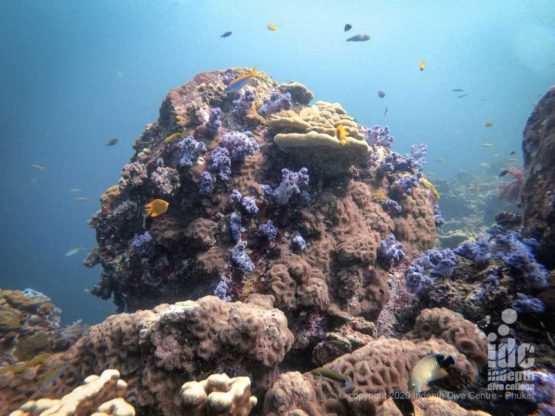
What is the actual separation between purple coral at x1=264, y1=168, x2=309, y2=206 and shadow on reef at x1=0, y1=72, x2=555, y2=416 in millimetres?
23

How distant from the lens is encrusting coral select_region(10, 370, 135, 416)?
196cm

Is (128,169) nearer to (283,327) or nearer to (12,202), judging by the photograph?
(283,327)

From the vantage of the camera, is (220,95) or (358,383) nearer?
(358,383)

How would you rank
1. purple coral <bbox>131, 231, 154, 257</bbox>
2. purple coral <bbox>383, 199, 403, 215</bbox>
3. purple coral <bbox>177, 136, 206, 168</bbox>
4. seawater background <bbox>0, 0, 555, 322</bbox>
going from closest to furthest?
purple coral <bbox>131, 231, 154, 257</bbox> < purple coral <bbox>177, 136, 206, 168</bbox> < purple coral <bbox>383, 199, 403, 215</bbox> < seawater background <bbox>0, 0, 555, 322</bbox>

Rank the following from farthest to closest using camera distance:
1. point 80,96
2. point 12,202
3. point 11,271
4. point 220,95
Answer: point 80,96 → point 12,202 → point 11,271 → point 220,95

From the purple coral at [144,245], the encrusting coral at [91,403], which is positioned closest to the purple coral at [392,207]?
the purple coral at [144,245]

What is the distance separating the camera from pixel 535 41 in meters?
81.2

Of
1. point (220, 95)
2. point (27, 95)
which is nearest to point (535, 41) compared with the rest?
point (220, 95)

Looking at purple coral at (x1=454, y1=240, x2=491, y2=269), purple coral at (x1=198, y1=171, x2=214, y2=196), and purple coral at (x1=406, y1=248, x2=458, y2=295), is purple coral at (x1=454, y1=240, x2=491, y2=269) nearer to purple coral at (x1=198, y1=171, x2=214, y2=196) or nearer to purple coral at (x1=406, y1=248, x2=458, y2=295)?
purple coral at (x1=406, y1=248, x2=458, y2=295)

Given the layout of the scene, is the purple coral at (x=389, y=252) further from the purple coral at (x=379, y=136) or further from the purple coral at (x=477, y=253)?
the purple coral at (x=379, y=136)

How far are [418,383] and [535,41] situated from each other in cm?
11631

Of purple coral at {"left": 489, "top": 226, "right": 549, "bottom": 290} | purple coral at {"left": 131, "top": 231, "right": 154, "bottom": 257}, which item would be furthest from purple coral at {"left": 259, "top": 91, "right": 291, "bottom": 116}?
purple coral at {"left": 489, "top": 226, "right": 549, "bottom": 290}

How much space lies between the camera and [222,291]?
4.01 metres

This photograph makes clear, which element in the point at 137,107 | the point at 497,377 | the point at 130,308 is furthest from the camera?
the point at 137,107
